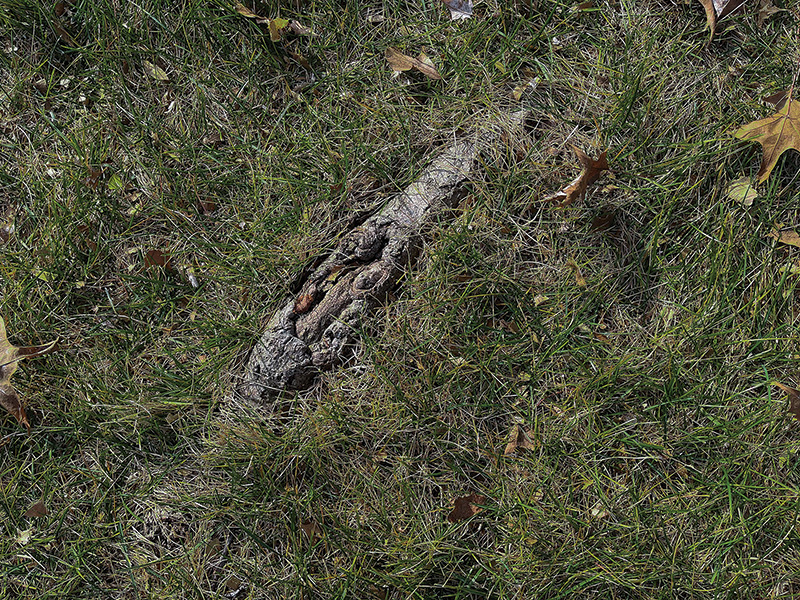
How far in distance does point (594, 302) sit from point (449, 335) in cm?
59

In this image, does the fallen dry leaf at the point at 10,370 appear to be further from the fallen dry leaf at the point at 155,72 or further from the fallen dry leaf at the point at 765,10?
the fallen dry leaf at the point at 765,10

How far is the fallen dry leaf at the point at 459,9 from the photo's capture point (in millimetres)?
2608

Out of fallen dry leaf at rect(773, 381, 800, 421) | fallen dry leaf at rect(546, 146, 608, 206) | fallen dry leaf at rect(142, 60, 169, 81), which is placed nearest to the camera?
fallen dry leaf at rect(773, 381, 800, 421)

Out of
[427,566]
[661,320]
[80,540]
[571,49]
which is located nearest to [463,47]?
[571,49]

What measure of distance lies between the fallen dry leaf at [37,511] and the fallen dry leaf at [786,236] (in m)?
3.07

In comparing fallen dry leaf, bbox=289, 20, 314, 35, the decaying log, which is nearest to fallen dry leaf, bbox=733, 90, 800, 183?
the decaying log

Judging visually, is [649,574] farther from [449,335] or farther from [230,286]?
[230,286]

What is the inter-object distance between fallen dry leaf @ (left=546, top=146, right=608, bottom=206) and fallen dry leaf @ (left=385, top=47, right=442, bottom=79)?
0.67 metres

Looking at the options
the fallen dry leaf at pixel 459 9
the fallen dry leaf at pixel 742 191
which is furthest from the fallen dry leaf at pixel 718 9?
the fallen dry leaf at pixel 459 9

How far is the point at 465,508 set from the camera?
93.1 inches

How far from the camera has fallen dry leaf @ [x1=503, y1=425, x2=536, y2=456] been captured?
240 centimetres

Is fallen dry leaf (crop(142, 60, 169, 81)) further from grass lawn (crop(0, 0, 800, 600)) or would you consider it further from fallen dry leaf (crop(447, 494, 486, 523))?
fallen dry leaf (crop(447, 494, 486, 523))

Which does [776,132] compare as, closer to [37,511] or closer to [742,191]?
[742,191]

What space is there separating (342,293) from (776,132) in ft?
5.72
